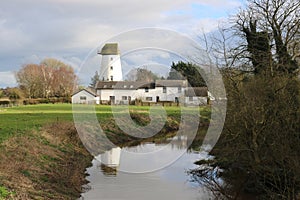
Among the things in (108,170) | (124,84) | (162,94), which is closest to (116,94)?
(162,94)

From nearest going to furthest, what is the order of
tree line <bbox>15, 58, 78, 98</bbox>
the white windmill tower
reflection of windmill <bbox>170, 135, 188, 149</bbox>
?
the white windmill tower < reflection of windmill <bbox>170, 135, 188, 149</bbox> < tree line <bbox>15, 58, 78, 98</bbox>

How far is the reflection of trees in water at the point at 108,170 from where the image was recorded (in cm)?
1991

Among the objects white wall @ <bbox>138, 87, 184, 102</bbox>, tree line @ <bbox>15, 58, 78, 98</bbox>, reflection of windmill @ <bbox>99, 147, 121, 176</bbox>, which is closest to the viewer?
reflection of windmill @ <bbox>99, 147, 121, 176</bbox>

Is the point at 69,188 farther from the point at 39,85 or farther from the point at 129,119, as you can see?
the point at 39,85

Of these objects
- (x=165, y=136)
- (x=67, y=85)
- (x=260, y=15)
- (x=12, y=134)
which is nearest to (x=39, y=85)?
(x=67, y=85)

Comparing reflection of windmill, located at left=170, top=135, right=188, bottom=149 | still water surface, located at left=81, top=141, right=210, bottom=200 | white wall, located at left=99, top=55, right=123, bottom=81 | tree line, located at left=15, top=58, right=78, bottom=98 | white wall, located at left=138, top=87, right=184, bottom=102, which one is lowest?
still water surface, located at left=81, top=141, right=210, bottom=200

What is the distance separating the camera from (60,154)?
21359mm

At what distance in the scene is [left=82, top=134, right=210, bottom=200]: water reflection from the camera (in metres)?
15.8

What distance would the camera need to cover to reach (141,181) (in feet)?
59.5

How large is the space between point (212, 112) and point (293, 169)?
238 inches

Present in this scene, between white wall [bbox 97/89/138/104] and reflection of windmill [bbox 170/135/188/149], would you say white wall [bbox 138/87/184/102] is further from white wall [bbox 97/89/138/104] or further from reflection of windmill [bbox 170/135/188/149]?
reflection of windmill [bbox 170/135/188/149]

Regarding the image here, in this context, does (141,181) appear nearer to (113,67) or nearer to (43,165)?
(43,165)

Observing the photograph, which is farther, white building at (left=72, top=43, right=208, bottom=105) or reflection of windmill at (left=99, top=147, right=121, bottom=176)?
white building at (left=72, top=43, right=208, bottom=105)

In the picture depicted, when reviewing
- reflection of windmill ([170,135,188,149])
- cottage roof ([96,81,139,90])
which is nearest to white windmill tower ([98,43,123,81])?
cottage roof ([96,81,139,90])
